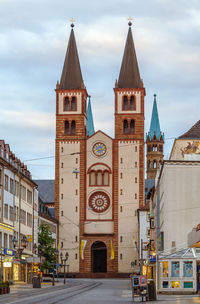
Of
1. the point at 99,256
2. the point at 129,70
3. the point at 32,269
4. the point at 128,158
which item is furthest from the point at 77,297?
the point at 129,70

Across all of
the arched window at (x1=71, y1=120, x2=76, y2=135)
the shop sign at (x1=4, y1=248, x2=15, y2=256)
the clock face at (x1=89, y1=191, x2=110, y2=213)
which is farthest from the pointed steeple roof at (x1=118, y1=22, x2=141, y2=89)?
the shop sign at (x1=4, y1=248, x2=15, y2=256)

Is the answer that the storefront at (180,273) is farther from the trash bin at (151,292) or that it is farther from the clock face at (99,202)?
the clock face at (99,202)

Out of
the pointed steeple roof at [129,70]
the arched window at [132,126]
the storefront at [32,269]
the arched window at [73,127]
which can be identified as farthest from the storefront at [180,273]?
the pointed steeple roof at [129,70]

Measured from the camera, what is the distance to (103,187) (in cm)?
11875

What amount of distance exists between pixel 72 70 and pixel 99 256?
→ 3219 cm

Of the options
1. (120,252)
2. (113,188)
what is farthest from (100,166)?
(120,252)

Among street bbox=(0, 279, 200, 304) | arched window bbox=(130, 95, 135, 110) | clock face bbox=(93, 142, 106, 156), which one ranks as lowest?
street bbox=(0, 279, 200, 304)

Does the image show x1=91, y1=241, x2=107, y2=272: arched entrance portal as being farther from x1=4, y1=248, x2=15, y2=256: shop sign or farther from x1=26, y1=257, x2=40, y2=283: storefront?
x1=4, y1=248, x2=15, y2=256: shop sign

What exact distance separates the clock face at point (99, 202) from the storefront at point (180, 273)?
229 feet

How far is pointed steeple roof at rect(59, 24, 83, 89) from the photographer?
124125 millimetres

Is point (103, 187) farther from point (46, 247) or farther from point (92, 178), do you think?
point (46, 247)

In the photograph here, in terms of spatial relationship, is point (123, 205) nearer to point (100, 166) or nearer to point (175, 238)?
point (100, 166)

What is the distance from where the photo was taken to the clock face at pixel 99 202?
387 ft

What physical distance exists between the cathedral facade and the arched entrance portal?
0.89 ft
